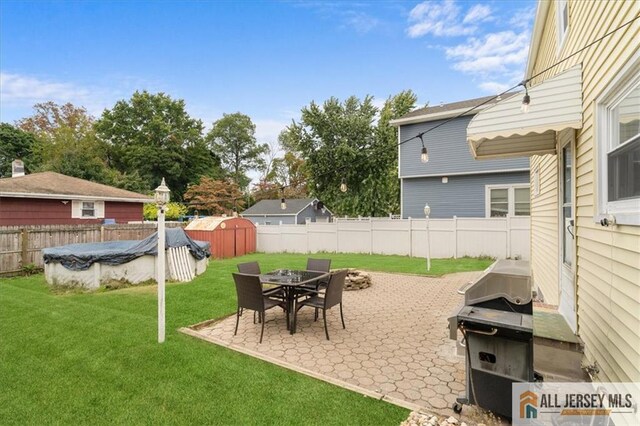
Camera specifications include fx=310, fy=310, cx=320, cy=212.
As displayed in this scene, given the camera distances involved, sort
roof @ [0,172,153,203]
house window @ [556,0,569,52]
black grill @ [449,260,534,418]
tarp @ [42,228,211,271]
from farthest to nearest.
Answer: roof @ [0,172,153,203], tarp @ [42,228,211,271], house window @ [556,0,569,52], black grill @ [449,260,534,418]

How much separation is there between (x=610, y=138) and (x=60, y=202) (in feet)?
59.8

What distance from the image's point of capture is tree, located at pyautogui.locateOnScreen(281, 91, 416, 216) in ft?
55.1

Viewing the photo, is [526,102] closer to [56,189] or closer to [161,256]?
[161,256]

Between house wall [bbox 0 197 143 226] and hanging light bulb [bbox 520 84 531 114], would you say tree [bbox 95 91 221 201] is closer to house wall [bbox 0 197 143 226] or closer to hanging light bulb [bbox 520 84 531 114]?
house wall [bbox 0 197 143 226]

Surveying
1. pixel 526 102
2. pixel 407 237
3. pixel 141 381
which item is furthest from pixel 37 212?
pixel 526 102

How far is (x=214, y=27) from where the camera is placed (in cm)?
1302

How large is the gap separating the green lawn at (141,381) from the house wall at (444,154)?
11.8 meters

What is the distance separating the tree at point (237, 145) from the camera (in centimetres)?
4378

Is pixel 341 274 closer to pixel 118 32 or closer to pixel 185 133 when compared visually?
pixel 118 32

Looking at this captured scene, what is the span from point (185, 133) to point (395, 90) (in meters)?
26.1

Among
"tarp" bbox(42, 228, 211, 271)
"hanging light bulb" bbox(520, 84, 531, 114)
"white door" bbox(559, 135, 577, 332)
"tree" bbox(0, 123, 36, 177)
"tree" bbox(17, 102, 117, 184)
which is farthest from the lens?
"tree" bbox(0, 123, 36, 177)

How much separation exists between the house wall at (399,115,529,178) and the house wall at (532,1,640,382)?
10.4 m

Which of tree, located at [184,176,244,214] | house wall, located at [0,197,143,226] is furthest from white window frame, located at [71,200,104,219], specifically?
tree, located at [184,176,244,214]

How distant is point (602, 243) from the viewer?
264 cm
